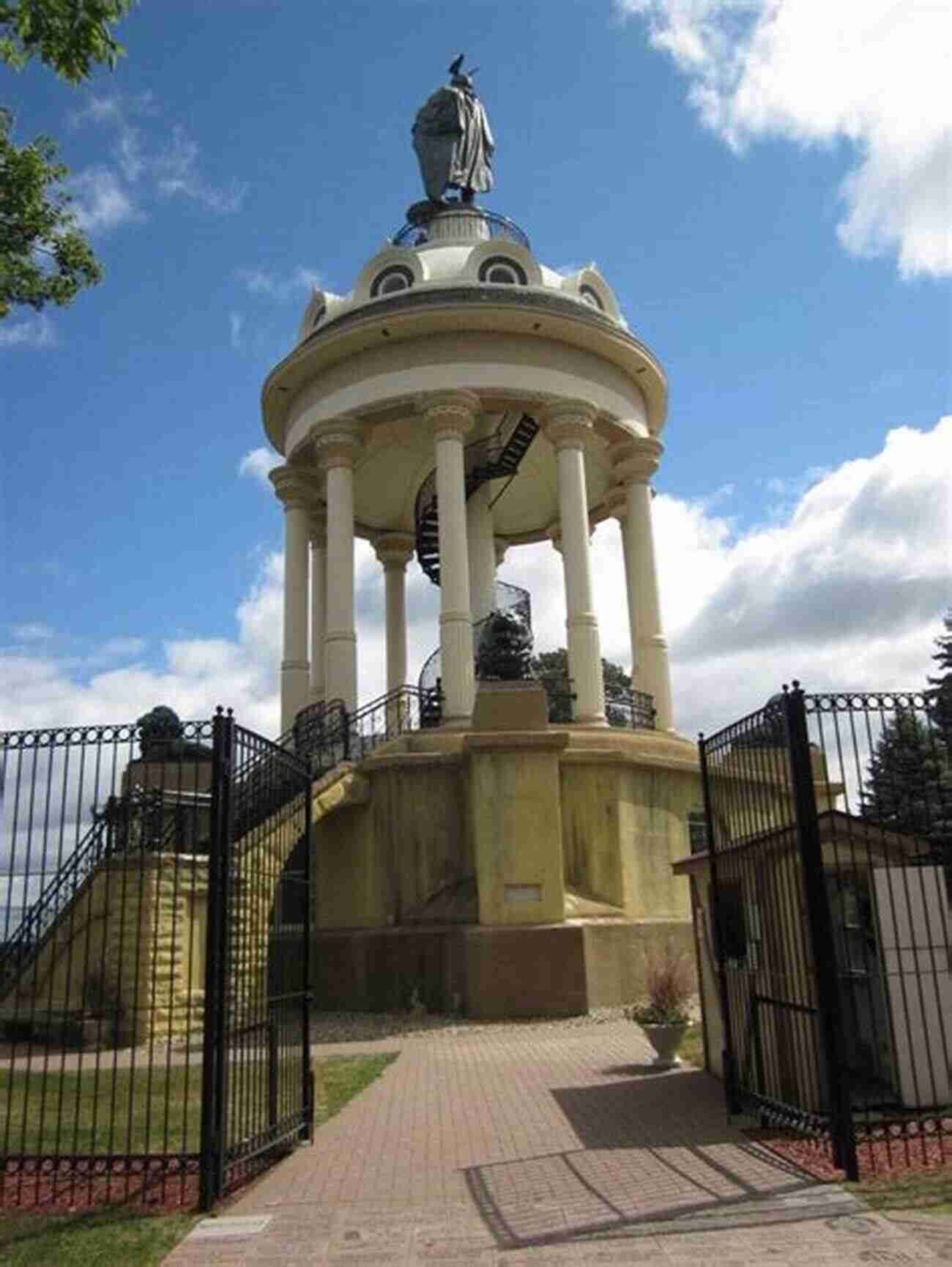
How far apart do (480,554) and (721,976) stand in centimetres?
1874

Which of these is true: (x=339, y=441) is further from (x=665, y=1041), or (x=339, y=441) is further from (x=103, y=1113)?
(x=103, y=1113)

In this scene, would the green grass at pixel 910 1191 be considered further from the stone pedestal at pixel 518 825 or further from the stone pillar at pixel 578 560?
the stone pillar at pixel 578 560

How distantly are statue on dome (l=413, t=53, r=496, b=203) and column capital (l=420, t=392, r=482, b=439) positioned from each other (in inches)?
426

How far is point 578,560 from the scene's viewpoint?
24.6 metres

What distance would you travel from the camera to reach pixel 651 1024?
12.4m

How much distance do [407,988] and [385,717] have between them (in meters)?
7.02

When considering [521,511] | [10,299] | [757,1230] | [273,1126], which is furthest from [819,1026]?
[521,511]

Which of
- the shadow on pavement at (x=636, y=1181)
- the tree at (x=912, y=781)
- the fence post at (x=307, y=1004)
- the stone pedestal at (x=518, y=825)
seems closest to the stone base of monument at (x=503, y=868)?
the stone pedestal at (x=518, y=825)

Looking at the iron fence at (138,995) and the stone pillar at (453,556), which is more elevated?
the stone pillar at (453,556)

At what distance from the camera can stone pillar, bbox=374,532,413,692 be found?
105 feet

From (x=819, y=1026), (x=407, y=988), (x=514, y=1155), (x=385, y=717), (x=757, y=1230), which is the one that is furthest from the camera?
(x=385, y=717)

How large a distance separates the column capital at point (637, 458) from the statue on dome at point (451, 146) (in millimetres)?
10474

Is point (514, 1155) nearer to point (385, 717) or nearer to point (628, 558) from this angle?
point (385, 717)

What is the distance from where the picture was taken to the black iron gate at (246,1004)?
24.5ft
